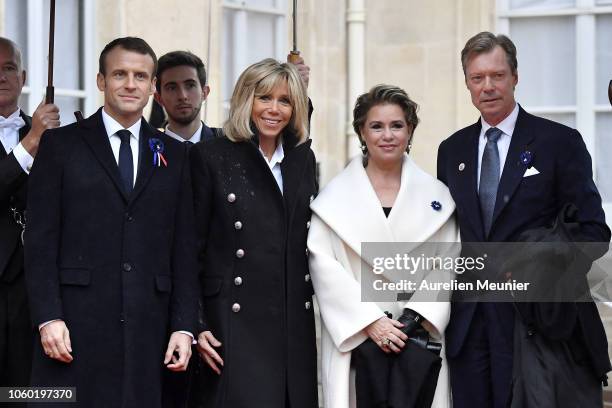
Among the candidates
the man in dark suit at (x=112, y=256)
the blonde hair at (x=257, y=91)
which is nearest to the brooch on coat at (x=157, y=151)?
the man in dark suit at (x=112, y=256)

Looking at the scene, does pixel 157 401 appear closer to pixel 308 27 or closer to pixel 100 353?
pixel 100 353

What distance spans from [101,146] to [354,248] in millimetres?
1055

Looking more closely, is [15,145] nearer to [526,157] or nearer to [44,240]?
[44,240]

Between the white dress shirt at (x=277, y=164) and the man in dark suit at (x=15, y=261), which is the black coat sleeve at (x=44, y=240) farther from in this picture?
the white dress shirt at (x=277, y=164)

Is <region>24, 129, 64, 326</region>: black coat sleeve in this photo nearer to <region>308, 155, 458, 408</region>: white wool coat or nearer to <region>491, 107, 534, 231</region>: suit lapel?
<region>308, 155, 458, 408</region>: white wool coat

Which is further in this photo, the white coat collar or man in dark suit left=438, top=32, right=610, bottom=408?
the white coat collar

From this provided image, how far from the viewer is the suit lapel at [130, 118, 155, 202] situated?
186 inches

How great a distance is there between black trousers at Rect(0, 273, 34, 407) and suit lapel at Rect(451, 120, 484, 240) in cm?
172

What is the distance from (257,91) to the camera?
16.7ft

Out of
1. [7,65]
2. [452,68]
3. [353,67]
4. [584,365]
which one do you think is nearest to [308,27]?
[353,67]

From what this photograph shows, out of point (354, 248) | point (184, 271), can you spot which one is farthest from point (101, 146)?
point (354, 248)

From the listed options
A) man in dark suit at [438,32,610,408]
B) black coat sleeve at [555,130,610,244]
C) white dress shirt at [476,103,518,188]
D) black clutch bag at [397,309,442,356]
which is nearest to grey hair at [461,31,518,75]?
man in dark suit at [438,32,610,408]

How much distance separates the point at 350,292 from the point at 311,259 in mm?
198

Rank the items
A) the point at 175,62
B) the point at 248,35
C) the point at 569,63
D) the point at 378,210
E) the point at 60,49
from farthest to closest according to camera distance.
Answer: the point at 569,63 < the point at 248,35 < the point at 60,49 < the point at 175,62 < the point at 378,210
